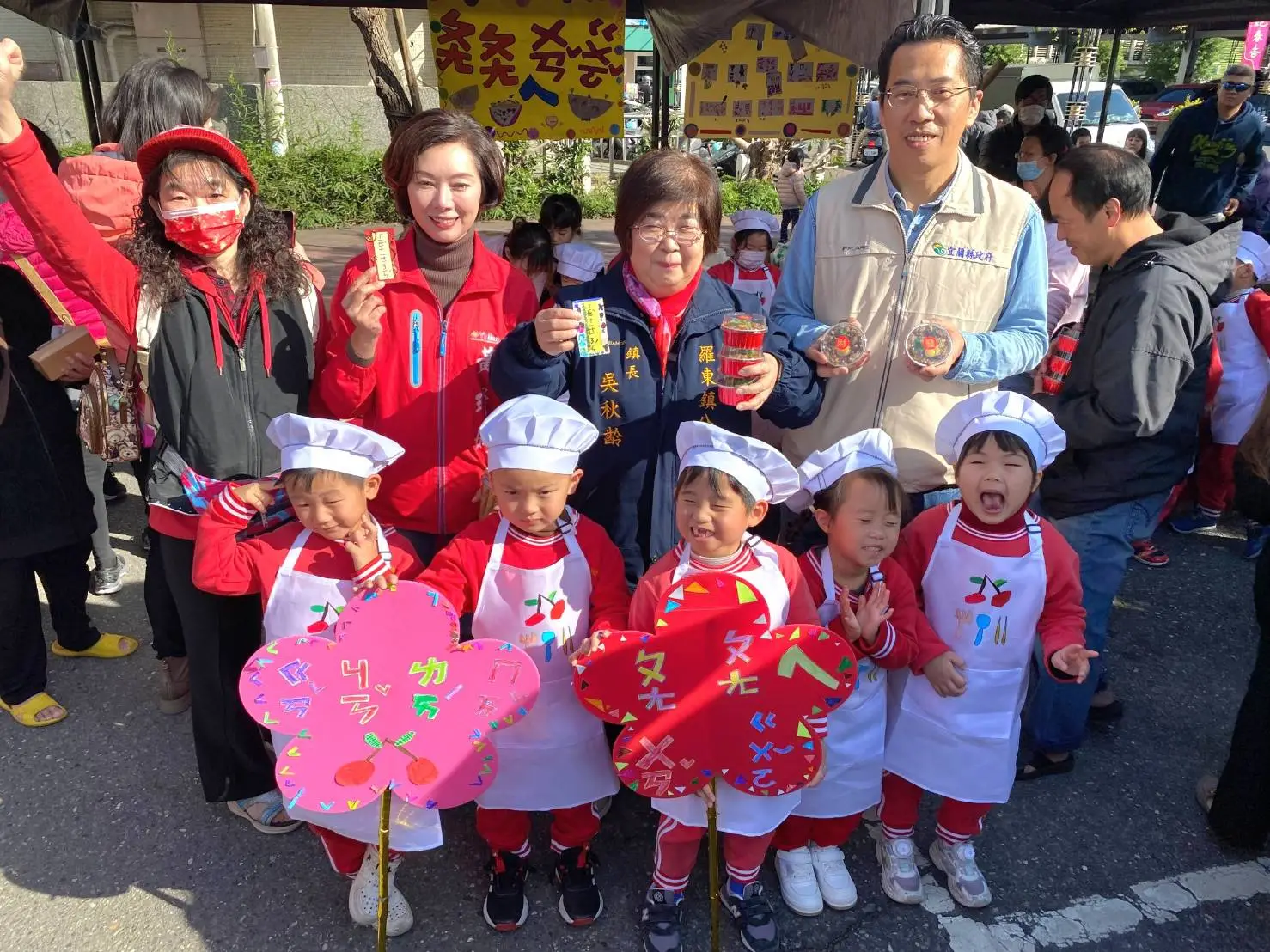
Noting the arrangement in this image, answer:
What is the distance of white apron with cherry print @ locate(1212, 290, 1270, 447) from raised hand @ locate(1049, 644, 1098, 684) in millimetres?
3062

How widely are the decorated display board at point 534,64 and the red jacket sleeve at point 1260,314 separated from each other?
3904 mm

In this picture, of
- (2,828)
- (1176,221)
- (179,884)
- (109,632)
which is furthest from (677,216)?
(109,632)

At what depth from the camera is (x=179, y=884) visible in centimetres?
254

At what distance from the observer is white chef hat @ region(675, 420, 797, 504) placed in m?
2.15

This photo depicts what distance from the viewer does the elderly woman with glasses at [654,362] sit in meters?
2.30

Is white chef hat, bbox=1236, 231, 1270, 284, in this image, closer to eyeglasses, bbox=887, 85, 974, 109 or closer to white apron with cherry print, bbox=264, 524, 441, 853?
eyeglasses, bbox=887, 85, 974, 109

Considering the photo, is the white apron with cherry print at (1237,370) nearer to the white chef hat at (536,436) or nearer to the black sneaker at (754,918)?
the black sneaker at (754,918)

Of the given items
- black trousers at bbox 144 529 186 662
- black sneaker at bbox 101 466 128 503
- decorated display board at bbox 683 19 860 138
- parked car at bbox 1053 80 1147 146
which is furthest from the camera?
parked car at bbox 1053 80 1147 146

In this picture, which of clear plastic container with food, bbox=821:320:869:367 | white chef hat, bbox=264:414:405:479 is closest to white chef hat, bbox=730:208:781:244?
clear plastic container with food, bbox=821:320:869:367

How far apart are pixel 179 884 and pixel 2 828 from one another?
707 millimetres

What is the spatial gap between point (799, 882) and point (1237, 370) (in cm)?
381

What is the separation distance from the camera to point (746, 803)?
223cm

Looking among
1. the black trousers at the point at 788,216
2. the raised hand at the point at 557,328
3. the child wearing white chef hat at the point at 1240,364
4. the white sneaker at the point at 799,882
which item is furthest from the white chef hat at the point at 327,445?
the black trousers at the point at 788,216

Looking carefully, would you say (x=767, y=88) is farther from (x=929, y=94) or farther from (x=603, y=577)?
(x=603, y=577)
